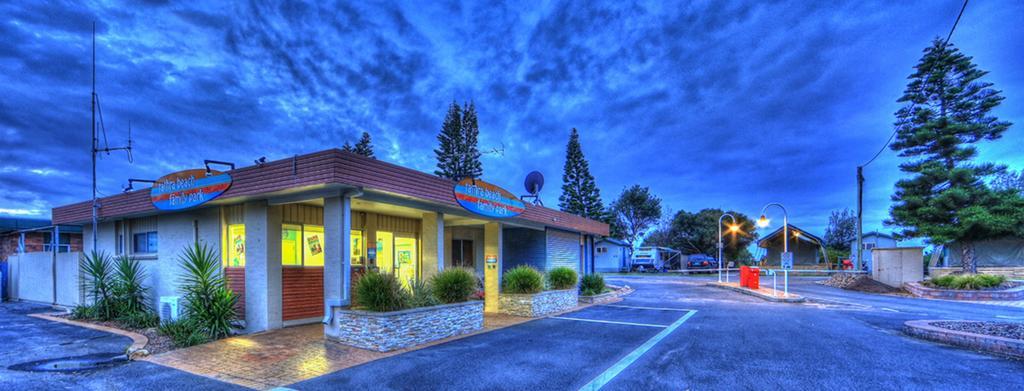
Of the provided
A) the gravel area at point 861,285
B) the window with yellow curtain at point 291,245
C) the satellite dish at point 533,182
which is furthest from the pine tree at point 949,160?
the window with yellow curtain at point 291,245

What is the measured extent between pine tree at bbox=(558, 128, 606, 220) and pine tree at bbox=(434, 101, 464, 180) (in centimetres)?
1020

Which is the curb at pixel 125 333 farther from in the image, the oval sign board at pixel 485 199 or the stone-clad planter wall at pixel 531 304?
the stone-clad planter wall at pixel 531 304

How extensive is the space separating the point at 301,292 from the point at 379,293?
10.1 feet

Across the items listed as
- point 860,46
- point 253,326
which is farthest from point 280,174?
point 860,46

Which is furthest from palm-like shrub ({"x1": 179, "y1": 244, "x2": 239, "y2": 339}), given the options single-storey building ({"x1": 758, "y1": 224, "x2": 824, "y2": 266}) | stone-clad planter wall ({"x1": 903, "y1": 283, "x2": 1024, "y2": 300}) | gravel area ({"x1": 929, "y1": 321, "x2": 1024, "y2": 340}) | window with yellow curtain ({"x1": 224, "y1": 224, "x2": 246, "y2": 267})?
single-storey building ({"x1": 758, "y1": 224, "x2": 824, "y2": 266})

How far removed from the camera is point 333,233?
777cm

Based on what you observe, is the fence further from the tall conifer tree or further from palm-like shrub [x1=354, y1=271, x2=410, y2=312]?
the tall conifer tree

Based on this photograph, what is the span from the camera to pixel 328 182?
22.7ft

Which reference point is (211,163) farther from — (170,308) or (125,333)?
(125,333)

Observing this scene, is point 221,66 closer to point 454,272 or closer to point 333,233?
point 333,233

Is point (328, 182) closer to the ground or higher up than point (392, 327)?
higher up

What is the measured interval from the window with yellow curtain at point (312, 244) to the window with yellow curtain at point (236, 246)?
1.16m

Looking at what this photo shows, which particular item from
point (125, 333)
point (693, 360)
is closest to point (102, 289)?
point (125, 333)

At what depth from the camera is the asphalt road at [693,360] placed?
5.45m
